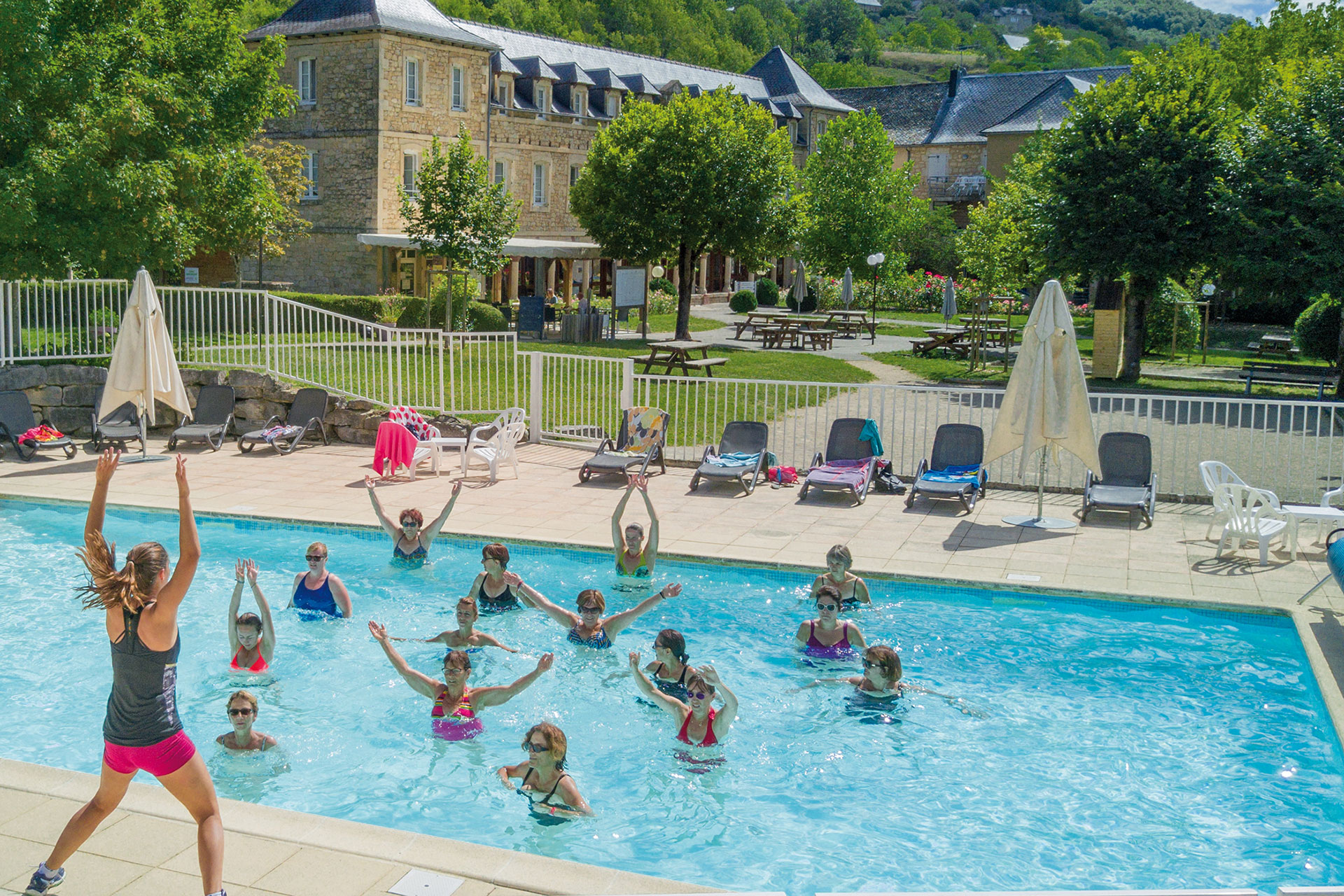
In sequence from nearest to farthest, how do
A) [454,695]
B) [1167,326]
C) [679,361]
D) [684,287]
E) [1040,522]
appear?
[454,695], [1040,522], [679,361], [1167,326], [684,287]

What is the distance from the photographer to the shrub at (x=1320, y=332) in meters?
29.4

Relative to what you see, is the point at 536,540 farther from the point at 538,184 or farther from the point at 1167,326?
the point at 538,184

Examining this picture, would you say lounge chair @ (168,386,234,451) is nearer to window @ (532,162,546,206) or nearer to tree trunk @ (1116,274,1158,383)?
tree trunk @ (1116,274,1158,383)

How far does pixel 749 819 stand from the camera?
6.70m

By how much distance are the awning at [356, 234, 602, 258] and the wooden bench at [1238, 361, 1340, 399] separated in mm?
18937

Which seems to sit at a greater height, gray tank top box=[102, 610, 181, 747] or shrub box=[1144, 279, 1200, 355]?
shrub box=[1144, 279, 1200, 355]

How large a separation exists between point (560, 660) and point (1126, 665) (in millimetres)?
4481

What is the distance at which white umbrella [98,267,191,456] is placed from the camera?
13.4 m

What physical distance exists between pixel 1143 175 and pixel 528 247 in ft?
64.8

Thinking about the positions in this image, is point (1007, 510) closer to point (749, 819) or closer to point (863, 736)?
point (863, 736)

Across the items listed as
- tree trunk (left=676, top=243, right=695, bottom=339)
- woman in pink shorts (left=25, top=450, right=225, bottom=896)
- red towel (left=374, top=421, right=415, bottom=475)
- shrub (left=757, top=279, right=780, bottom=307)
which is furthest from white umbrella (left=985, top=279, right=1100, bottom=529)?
shrub (left=757, top=279, right=780, bottom=307)

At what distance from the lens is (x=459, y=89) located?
130 ft

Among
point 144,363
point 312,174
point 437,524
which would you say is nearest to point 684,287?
point 312,174

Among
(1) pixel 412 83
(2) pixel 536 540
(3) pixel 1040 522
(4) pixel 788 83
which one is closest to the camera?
(2) pixel 536 540
